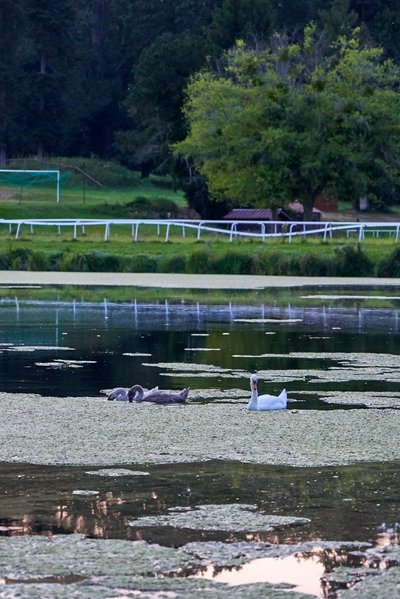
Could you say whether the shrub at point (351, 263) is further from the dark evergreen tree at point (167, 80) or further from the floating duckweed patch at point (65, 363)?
the dark evergreen tree at point (167, 80)

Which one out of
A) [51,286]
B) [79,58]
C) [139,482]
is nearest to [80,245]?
[51,286]

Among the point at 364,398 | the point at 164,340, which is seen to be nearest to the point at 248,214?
the point at 164,340

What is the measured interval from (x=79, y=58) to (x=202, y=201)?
28.7 m

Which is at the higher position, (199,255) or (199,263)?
(199,255)

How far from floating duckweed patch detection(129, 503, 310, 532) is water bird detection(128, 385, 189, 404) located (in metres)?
5.15

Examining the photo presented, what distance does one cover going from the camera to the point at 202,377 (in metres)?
17.4

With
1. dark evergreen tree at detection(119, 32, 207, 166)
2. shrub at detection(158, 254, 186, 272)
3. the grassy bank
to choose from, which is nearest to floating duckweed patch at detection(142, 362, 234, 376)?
the grassy bank

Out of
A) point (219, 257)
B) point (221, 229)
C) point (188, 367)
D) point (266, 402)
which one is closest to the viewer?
point (266, 402)

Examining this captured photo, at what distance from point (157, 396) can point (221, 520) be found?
5.56 meters

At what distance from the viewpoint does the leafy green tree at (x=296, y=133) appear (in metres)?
58.2

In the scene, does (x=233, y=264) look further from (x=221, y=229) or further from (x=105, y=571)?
(x=105, y=571)

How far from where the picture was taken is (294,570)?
8.13 m

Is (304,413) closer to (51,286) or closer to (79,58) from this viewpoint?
(51,286)

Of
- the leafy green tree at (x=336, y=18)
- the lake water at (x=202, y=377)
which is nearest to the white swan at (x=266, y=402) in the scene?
the lake water at (x=202, y=377)
